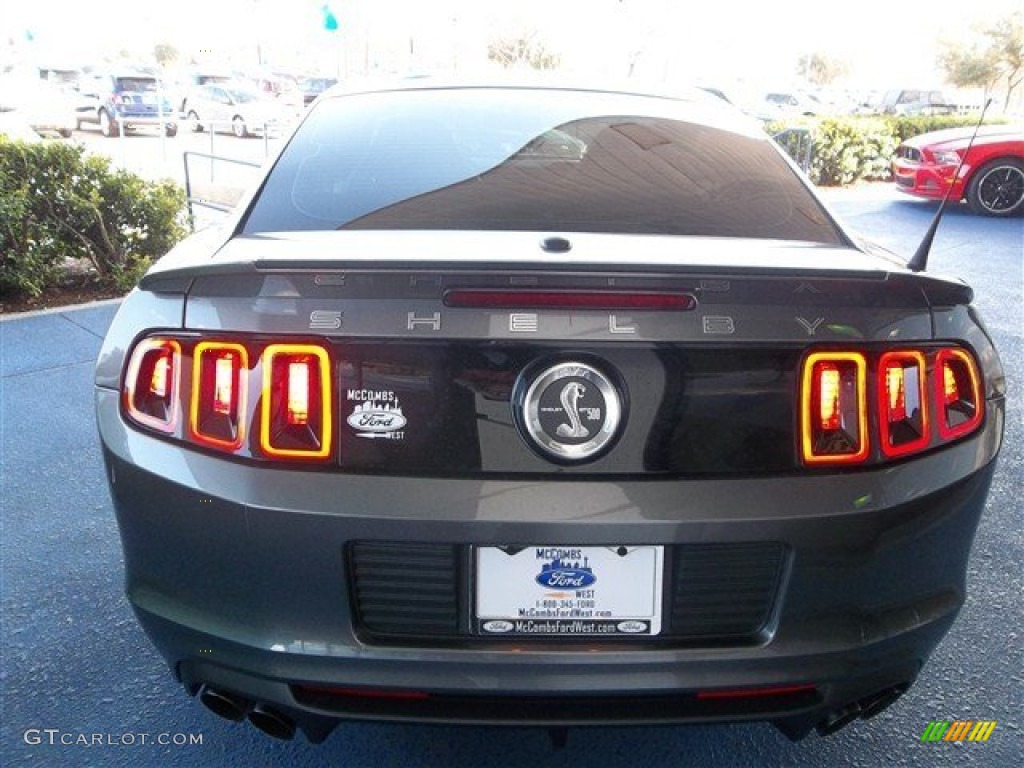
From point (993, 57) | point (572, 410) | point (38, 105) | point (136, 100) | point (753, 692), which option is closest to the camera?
point (572, 410)

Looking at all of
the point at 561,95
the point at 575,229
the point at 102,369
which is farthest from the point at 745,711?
the point at 561,95

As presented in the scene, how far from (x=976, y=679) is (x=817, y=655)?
1.23m

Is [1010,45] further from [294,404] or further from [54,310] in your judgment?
[294,404]

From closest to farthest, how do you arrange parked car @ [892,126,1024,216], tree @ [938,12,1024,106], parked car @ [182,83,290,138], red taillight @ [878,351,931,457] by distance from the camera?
red taillight @ [878,351,931,457] → parked car @ [892,126,1024,216] → parked car @ [182,83,290,138] → tree @ [938,12,1024,106]

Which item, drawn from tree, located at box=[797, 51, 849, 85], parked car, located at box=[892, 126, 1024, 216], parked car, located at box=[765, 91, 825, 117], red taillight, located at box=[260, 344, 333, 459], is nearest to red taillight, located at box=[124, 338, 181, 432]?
red taillight, located at box=[260, 344, 333, 459]

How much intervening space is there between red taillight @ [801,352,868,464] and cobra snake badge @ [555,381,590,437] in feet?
1.38

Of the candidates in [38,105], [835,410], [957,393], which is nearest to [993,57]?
[38,105]

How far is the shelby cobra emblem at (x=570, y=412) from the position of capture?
155 centimetres

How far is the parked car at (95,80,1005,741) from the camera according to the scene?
1.56 metres

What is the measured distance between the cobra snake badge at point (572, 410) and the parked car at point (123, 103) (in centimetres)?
2336

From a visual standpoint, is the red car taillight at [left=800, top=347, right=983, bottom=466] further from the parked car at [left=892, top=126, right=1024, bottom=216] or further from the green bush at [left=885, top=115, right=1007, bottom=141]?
the green bush at [left=885, top=115, right=1007, bottom=141]


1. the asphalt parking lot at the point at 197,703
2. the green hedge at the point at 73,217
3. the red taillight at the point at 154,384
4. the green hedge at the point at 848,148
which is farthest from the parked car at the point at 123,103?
the red taillight at the point at 154,384

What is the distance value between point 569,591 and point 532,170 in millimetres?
1226

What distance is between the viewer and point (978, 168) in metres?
11.4
